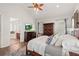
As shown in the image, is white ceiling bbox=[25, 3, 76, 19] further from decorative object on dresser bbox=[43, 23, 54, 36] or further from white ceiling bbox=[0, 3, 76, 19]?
decorative object on dresser bbox=[43, 23, 54, 36]

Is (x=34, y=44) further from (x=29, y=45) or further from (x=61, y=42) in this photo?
(x=61, y=42)

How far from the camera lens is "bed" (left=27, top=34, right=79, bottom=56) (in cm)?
210

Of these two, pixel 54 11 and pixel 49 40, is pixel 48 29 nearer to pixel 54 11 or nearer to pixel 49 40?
→ pixel 49 40

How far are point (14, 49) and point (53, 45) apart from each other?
661mm

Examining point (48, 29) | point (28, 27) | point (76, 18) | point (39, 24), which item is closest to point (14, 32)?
point (28, 27)

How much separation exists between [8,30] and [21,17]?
32cm

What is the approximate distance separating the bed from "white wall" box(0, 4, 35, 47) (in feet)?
0.81

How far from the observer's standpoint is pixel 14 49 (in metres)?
2.18

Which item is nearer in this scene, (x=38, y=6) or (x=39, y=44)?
(x=38, y=6)

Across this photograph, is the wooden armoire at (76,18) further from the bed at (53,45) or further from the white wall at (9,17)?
the white wall at (9,17)

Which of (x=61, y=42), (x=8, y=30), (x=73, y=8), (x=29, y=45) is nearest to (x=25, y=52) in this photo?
(x=29, y=45)

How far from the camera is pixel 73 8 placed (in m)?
2.12

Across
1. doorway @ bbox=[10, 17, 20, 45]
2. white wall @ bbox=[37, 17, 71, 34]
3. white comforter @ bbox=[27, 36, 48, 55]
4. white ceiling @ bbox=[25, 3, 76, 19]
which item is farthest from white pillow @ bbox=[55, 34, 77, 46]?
doorway @ bbox=[10, 17, 20, 45]

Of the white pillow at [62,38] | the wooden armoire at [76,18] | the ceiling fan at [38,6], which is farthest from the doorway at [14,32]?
the wooden armoire at [76,18]
